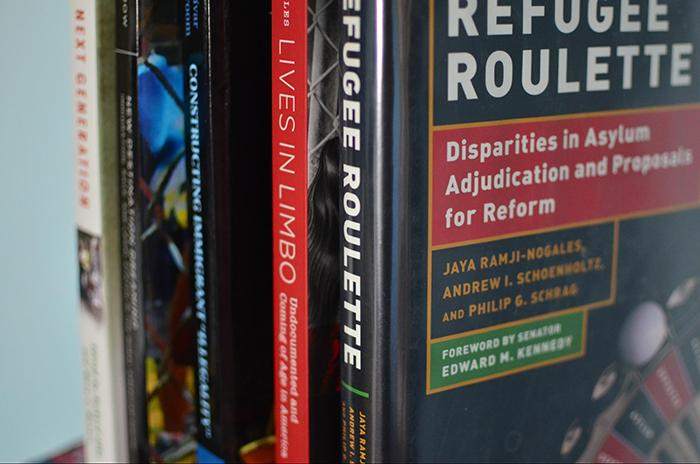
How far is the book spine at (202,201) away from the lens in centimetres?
53

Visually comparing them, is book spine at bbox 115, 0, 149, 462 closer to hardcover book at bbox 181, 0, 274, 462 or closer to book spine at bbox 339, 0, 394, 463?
hardcover book at bbox 181, 0, 274, 462

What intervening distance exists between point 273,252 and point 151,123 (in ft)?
0.37

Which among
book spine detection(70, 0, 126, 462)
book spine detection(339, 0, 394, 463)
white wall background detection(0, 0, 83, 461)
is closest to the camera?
book spine detection(339, 0, 394, 463)

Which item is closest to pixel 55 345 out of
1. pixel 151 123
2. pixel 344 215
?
pixel 151 123

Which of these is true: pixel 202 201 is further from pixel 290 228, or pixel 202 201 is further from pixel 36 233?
pixel 36 233

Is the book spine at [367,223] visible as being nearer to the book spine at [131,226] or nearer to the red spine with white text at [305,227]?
the red spine with white text at [305,227]

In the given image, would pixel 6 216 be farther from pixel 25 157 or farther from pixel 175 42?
pixel 175 42

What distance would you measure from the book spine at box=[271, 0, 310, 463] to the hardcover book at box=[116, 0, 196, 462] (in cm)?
8

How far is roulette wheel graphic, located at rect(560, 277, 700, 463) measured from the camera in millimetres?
583

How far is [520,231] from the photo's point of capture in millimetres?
512

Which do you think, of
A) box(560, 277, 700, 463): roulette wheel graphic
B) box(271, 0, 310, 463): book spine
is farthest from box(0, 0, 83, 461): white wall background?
box(560, 277, 700, 463): roulette wheel graphic

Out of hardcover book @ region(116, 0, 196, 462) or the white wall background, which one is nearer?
hardcover book @ region(116, 0, 196, 462)

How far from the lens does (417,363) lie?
18.9 inches

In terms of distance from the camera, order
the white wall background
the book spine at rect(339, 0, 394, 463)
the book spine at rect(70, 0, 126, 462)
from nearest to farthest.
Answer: the book spine at rect(339, 0, 394, 463), the book spine at rect(70, 0, 126, 462), the white wall background
